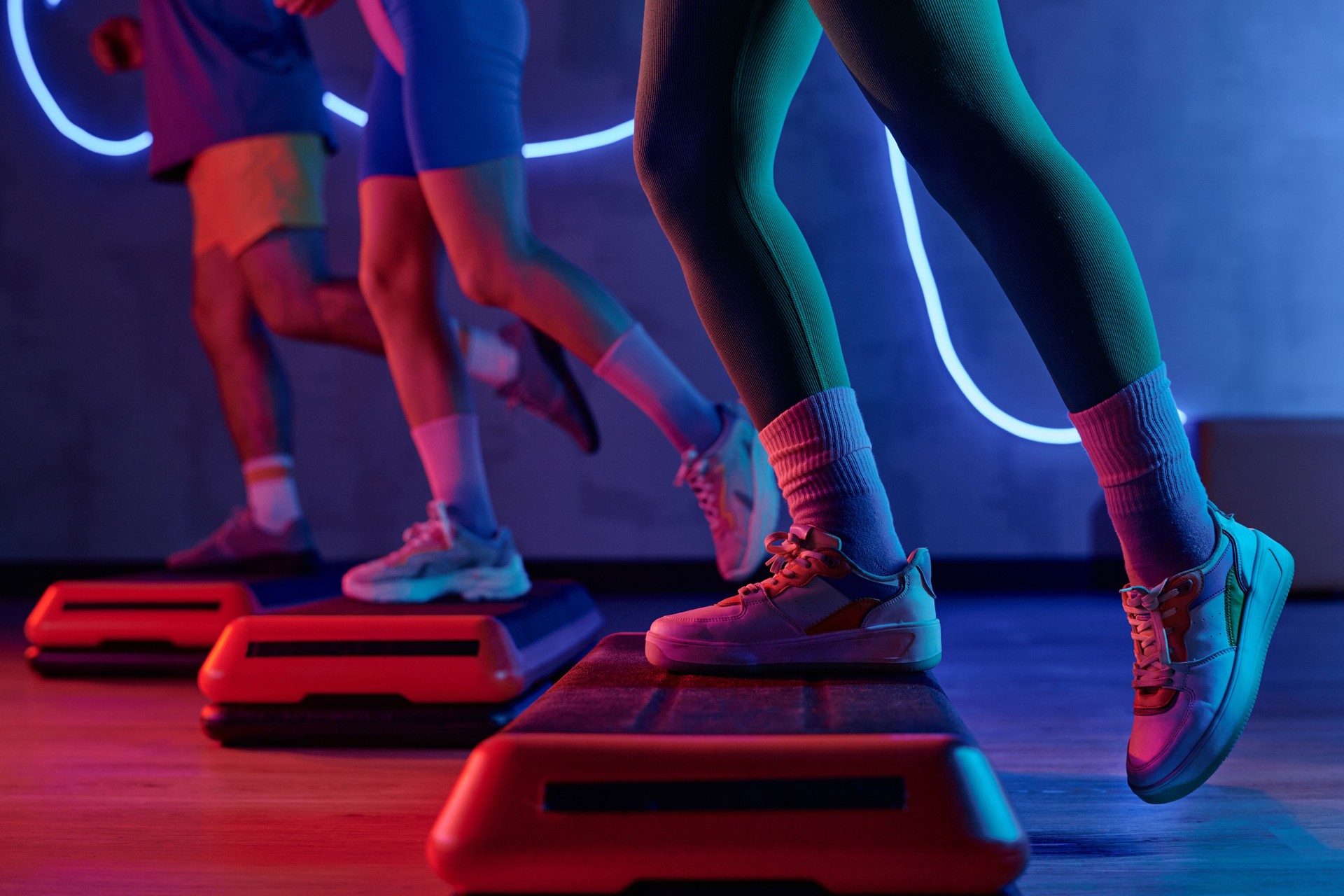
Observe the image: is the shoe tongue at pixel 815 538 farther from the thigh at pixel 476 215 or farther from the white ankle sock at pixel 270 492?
the white ankle sock at pixel 270 492

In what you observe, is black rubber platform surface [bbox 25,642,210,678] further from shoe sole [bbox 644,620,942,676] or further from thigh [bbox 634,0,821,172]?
thigh [bbox 634,0,821,172]

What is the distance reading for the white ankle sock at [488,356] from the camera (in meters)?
2.31

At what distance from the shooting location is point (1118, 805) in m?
1.09

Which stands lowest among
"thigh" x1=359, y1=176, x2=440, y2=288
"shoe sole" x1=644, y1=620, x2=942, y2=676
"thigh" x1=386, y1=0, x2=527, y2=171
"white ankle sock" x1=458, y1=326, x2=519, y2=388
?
"shoe sole" x1=644, y1=620, x2=942, y2=676

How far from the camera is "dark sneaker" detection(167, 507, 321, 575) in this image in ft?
8.30

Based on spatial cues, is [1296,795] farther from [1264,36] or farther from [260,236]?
[1264,36]

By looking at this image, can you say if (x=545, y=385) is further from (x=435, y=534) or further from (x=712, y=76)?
(x=712, y=76)

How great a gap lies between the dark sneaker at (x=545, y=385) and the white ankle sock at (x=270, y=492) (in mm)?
651

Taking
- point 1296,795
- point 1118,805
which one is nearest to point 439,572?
point 1118,805

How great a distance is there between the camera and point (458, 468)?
6.69ft

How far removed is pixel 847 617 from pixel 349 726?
788mm

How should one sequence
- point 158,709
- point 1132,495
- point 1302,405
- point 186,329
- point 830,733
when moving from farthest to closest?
1. point 186,329
2. point 1302,405
3. point 158,709
4. point 1132,495
5. point 830,733

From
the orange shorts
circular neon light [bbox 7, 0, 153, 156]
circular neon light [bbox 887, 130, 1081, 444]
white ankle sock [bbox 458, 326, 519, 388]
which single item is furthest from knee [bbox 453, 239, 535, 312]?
circular neon light [bbox 7, 0, 153, 156]

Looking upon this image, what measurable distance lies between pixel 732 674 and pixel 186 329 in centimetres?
308
